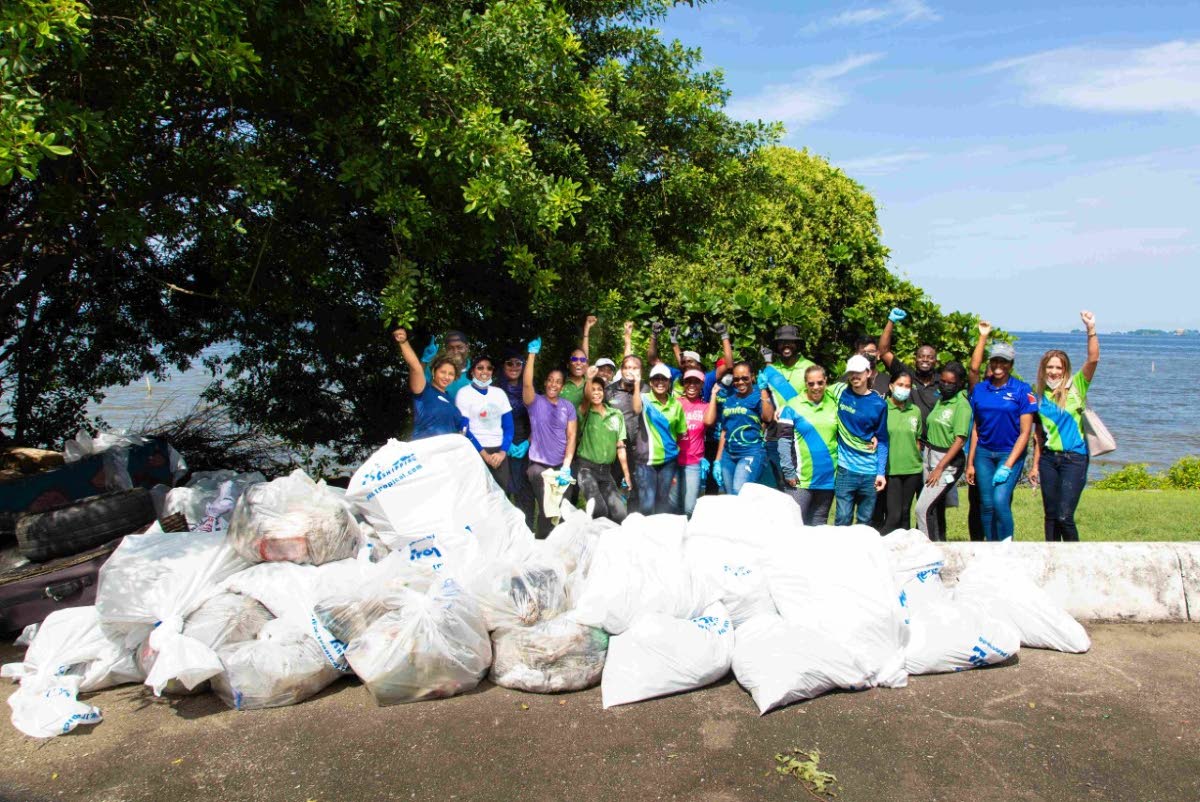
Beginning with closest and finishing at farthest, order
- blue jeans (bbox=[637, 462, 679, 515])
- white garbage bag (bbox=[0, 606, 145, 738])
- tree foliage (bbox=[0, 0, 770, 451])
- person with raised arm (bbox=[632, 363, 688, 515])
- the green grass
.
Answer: white garbage bag (bbox=[0, 606, 145, 738])
tree foliage (bbox=[0, 0, 770, 451])
person with raised arm (bbox=[632, 363, 688, 515])
blue jeans (bbox=[637, 462, 679, 515])
the green grass

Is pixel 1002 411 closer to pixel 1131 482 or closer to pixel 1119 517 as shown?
pixel 1119 517

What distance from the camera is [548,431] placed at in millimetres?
6449

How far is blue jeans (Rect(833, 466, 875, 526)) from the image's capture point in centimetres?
613

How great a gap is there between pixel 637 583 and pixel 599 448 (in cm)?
212

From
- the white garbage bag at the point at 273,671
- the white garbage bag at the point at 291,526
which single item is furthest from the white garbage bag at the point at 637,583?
the white garbage bag at the point at 291,526

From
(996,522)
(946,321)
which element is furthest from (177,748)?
(946,321)

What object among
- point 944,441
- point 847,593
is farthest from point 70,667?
point 944,441

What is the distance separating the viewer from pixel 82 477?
6.62 meters

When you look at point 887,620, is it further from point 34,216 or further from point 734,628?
point 34,216

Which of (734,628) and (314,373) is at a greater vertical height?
(314,373)

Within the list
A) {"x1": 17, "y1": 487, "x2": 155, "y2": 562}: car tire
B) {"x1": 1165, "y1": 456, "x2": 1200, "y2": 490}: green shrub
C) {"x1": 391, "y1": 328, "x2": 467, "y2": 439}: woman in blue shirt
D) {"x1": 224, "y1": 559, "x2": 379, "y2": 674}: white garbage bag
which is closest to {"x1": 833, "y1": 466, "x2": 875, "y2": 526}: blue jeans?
{"x1": 391, "y1": 328, "x2": 467, "y2": 439}: woman in blue shirt

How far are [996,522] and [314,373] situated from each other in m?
6.31

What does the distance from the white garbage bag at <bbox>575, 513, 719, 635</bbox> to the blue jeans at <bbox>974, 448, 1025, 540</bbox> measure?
8.22 feet

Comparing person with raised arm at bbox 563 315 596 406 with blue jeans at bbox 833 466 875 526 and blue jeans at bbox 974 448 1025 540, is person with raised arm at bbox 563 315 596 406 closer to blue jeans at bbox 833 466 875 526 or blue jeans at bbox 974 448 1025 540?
blue jeans at bbox 833 466 875 526
